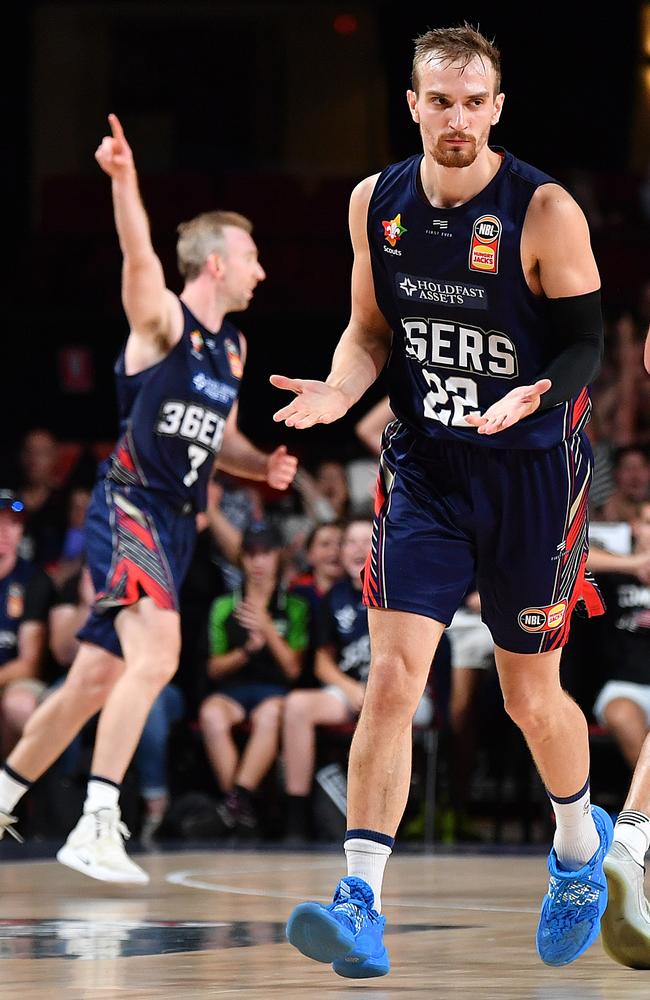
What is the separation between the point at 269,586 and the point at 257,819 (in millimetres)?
1190

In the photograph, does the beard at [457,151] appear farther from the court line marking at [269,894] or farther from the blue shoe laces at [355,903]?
the court line marking at [269,894]

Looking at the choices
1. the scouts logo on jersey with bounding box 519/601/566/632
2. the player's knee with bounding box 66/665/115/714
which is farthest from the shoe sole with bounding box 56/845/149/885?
the scouts logo on jersey with bounding box 519/601/566/632

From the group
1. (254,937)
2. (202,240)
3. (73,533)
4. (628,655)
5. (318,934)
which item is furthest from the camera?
Answer: (73,533)

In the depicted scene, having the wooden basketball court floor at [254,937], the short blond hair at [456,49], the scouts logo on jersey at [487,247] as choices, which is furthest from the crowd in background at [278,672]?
the short blond hair at [456,49]

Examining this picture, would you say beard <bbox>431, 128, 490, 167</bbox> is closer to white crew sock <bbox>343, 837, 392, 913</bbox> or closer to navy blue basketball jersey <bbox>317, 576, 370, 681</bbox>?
white crew sock <bbox>343, 837, 392, 913</bbox>

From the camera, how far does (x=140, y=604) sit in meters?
5.48

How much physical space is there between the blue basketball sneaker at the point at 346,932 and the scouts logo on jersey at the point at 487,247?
130 cm

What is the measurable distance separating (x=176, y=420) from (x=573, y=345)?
8.28ft

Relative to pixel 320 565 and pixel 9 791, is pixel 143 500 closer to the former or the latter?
pixel 9 791

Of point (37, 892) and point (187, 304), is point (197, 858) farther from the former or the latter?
point (187, 304)

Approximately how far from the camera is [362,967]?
3244 mm

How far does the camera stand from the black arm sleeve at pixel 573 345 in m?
3.33

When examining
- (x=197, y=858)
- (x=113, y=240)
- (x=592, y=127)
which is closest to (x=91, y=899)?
(x=197, y=858)

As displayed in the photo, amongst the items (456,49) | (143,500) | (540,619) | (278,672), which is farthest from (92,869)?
(278,672)
